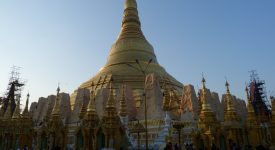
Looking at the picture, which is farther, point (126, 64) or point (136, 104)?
point (126, 64)

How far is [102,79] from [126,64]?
469 centimetres

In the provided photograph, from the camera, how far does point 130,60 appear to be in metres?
41.2

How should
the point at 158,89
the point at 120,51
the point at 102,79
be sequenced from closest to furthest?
1. the point at 158,89
2. the point at 102,79
3. the point at 120,51

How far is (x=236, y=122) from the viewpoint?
1992cm

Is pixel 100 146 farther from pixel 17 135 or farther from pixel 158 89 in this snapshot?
pixel 158 89

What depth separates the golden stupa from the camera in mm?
37250

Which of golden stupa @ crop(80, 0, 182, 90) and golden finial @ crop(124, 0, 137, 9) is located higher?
golden finial @ crop(124, 0, 137, 9)

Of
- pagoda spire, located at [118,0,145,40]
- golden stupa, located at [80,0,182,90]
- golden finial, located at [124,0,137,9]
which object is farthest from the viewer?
golden finial, located at [124,0,137,9]

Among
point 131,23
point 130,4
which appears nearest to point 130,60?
point 131,23

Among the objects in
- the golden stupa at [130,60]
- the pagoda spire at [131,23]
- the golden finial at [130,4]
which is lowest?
the golden stupa at [130,60]

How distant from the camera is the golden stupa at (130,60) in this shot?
3725 cm

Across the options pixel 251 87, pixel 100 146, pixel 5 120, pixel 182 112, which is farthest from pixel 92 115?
pixel 251 87

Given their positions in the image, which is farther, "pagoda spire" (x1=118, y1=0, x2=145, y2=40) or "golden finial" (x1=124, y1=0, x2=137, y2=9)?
"golden finial" (x1=124, y1=0, x2=137, y2=9)

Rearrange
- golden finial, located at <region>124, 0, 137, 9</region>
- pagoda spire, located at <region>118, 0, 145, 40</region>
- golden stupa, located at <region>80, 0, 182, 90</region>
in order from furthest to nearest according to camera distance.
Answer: golden finial, located at <region>124, 0, 137, 9</region>, pagoda spire, located at <region>118, 0, 145, 40</region>, golden stupa, located at <region>80, 0, 182, 90</region>
